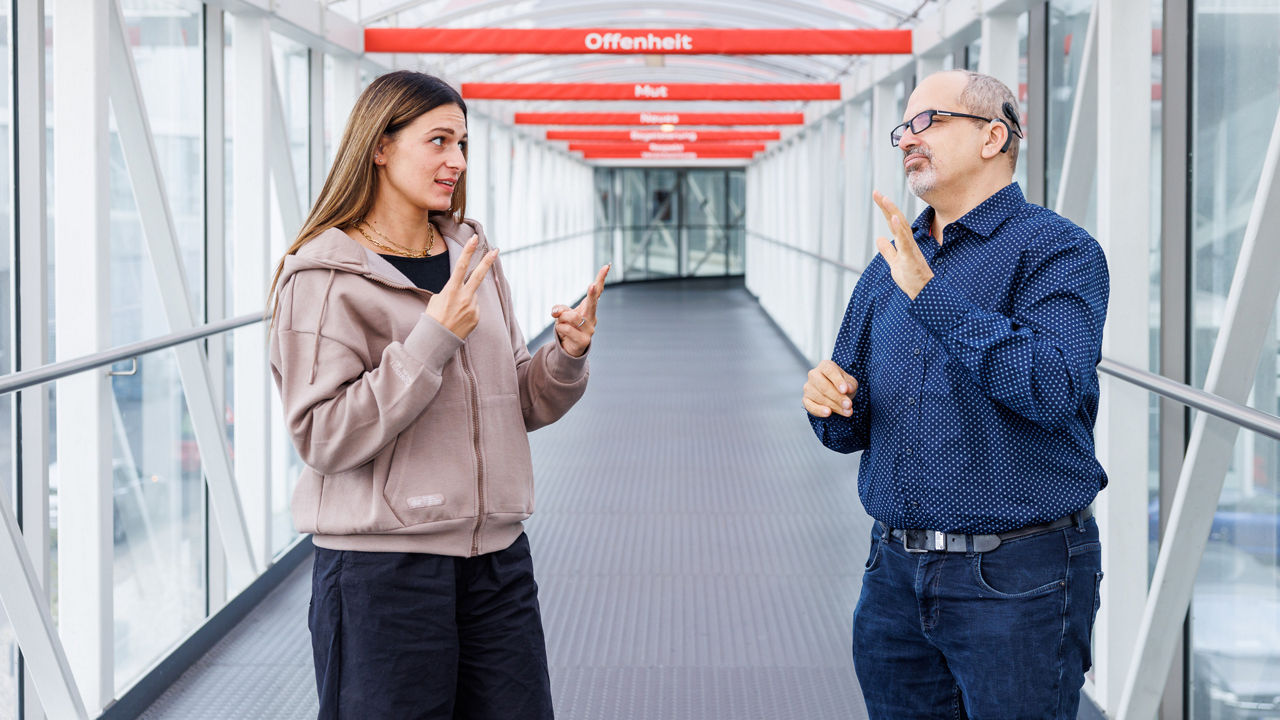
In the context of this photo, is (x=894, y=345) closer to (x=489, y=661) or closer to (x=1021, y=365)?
(x=1021, y=365)

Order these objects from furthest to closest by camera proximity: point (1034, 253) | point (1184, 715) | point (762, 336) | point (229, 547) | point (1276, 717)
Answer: point (762, 336) < point (229, 547) < point (1184, 715) < point (1276, 717) < point (1034, 253)

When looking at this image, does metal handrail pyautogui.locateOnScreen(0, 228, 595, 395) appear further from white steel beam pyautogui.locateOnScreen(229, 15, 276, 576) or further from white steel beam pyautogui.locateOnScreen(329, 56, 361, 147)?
white steel beam pyautogui.locateOnScreen(329, 56, 361, 147)

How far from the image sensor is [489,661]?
189cm

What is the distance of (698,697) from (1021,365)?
221cm

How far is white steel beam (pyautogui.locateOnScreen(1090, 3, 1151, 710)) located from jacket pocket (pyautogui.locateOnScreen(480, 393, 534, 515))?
6.87 feet

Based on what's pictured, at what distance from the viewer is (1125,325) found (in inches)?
136

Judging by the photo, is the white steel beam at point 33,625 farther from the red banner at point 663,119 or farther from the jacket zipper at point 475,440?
the red banner at point 663,119

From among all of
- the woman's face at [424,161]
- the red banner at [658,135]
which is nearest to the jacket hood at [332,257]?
the woman's face at [424,161]

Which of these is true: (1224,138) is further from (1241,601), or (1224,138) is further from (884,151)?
(884,151)

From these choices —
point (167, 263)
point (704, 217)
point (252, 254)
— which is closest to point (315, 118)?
point (252, 254)

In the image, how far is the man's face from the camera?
1914mm

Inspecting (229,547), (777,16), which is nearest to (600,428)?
(777,16)

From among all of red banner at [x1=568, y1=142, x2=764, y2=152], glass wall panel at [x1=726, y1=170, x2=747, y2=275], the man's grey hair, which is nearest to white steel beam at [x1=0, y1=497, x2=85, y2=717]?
the man's grey hair

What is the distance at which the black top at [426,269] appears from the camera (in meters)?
1.92
